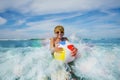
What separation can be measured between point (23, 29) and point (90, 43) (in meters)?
0.84

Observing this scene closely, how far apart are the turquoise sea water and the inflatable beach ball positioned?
12 cm

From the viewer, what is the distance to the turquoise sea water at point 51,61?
198 centimetres

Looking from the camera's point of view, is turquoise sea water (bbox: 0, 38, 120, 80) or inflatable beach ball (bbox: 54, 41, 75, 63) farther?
turquoise sea water (bbox: 0, 38, 120, 80)

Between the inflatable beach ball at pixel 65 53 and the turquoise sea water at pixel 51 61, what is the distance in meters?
0.12

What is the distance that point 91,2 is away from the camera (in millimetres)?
2215

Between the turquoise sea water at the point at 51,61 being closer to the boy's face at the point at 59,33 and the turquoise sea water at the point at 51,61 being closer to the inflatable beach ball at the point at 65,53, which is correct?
the inflatable beach ball at the point at 65,53

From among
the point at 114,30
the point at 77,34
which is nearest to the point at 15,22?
the point at 77,34

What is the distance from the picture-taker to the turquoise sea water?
1979 mm

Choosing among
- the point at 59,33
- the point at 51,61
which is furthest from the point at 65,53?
the point at 51,61

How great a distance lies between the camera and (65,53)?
1.72 metres

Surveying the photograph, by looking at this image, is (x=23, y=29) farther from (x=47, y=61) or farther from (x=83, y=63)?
(x=83, y=63)

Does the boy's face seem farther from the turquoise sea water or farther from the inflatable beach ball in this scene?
the turquoise sea water

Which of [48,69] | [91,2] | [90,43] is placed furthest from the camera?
[90,43]

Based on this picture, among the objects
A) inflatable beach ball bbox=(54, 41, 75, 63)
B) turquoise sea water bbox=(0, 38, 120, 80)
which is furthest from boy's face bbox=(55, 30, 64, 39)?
turquoise sea water bbox=(0, 38, 120, 80)
